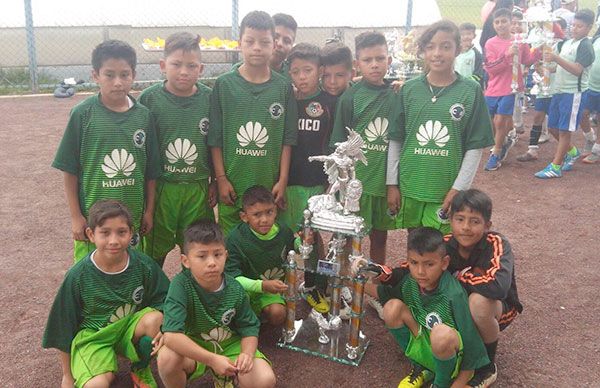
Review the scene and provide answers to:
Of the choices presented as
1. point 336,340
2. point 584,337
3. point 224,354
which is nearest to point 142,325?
point 224,354

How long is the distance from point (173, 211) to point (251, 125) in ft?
2.27

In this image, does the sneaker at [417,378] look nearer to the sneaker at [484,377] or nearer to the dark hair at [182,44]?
the sneaker at [484,377]

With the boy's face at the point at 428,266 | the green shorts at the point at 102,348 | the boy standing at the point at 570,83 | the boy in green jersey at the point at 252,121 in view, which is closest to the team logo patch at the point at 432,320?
the boy's face at the point at 428,266

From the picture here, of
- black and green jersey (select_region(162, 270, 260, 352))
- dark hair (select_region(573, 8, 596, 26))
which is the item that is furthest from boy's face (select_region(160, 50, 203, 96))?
dark hair (select_region(573, 8, 596, 26))

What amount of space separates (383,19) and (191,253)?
40.8 ft

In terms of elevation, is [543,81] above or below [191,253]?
above

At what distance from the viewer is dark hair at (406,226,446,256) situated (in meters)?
2.67

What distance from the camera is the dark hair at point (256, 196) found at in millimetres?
3092

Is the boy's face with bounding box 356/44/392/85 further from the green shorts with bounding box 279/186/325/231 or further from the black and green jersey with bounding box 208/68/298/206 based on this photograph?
the green shorts with bounding box 279/186/325/231

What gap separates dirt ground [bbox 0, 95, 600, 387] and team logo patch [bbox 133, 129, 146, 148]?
1.19m

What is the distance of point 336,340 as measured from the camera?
3119 mm

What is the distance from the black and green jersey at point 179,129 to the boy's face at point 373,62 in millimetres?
929

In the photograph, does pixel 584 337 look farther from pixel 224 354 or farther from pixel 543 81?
pixel 543 81

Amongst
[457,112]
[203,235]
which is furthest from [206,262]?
[457,112]
